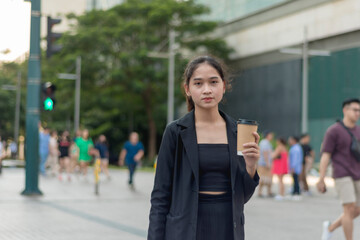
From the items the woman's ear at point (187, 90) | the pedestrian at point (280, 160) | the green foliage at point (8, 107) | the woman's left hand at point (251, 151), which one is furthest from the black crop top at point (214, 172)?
the green foliage at point (8, 107)

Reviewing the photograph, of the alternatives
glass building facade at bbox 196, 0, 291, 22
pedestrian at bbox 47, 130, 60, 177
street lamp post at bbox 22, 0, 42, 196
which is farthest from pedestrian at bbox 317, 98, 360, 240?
glass building facade at bbox 196, 0, 291, 22

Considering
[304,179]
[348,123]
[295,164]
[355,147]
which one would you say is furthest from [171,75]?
[355,147]

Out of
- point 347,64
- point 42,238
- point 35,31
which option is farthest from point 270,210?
point 347,64

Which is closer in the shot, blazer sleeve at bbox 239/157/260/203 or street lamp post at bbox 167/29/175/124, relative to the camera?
blazer sleeve at bbox 239/157/260/203

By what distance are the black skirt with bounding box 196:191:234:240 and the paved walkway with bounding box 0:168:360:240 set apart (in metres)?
5.22

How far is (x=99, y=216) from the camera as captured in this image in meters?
11.2

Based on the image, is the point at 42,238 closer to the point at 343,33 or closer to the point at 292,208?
the point at 292,208

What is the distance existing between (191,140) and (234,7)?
41.9m

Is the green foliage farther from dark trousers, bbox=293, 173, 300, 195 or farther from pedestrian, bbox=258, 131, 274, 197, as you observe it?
dark trousers, bbox=293, 173, 300, 195

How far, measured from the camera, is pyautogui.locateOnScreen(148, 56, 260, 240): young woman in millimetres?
3391

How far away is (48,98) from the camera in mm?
14203

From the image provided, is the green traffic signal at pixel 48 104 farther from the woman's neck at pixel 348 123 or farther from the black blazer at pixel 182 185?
the black blazer at pixel 182 185

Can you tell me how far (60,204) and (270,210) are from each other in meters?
4.32

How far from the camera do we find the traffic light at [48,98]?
14062mm
